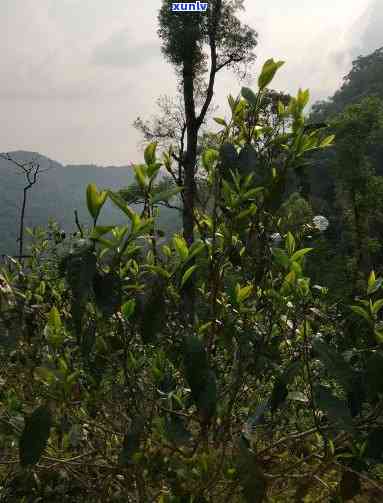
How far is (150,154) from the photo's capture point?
1637 mm

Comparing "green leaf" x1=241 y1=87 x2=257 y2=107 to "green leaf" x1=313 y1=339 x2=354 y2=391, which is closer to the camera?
"green leaf" x1=313 y1=339 x2=354 y2=391

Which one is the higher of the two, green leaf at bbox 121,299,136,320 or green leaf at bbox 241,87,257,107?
green leaf at bbox 241,87,257,107

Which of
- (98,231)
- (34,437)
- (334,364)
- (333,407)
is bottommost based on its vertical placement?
(34,437)

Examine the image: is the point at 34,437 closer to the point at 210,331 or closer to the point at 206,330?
the point at 210,331

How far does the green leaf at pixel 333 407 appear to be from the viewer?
1268 mm

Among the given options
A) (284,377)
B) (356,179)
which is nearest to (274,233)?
(284,377)

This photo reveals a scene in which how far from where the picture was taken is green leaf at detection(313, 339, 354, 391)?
4.34 ft

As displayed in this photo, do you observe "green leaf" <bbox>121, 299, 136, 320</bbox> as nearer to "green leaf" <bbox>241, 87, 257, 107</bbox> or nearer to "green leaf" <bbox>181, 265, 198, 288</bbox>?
"green leaf" <bbox>181, 265, 198, 288</bbox>

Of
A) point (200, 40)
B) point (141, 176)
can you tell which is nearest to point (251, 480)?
point (141, 176)

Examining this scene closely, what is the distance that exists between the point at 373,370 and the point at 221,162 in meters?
0.85

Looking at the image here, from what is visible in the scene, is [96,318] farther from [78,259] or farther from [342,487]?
[342,487]

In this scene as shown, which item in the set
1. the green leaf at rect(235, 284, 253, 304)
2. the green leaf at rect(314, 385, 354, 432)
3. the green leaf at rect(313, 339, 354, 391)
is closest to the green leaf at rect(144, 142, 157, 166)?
the green leaf at rect(235, 284, 253, 304)

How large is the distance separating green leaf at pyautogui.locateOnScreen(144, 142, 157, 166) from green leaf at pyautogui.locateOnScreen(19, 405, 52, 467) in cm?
89

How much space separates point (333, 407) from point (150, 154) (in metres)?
1.02
